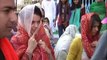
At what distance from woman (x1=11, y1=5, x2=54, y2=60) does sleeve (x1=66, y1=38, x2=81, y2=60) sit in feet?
3.11

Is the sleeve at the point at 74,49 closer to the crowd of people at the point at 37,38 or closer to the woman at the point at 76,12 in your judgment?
the crowd of people at the point at 37,38

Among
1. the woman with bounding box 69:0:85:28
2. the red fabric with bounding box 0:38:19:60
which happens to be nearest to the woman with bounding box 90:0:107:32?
the woman with bounding box 69:0:85:28

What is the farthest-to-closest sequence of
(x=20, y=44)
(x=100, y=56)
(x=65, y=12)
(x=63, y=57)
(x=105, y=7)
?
1. (x=65, y=12)
2. (x=105, y=7)
3. (x=63, y=57)
4. (x=20, y=44)
5. (x=100, y=56)

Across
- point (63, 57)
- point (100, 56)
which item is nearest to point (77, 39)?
point (63, 57)

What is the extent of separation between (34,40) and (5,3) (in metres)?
1.65

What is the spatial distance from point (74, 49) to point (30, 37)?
114 cm

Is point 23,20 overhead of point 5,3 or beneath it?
beneath

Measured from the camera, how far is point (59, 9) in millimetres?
9523

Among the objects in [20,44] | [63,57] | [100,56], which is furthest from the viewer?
[63,57]

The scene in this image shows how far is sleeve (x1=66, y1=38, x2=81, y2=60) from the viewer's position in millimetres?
4445

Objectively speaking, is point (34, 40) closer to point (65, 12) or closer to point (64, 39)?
point (64, 39)

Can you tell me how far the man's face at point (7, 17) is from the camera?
1759 millimetres

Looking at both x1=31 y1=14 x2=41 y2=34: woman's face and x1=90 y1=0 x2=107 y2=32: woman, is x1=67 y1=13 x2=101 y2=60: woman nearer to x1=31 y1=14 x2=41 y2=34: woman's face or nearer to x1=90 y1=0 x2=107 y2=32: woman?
x1=31 y1=14 x2=41 y2=34: woman's face

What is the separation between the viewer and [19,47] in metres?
3.33
